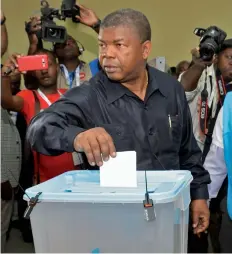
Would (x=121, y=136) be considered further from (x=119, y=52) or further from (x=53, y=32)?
(x=53, y=32)

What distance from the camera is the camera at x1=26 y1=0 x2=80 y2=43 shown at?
243cm

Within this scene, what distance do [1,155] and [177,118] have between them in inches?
45.7

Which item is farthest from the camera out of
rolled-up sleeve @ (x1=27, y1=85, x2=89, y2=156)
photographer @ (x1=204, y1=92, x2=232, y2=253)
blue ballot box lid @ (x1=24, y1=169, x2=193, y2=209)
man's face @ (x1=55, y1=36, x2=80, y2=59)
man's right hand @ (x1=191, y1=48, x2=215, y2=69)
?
man's face @ (x1=55, y1=36, x2=80, y2=59)

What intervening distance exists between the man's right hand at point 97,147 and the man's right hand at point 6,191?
1.34 meters

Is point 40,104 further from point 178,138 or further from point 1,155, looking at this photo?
point 178,138

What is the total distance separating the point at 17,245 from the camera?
2.51 m

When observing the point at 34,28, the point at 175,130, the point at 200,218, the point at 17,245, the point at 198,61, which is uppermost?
the point at 34,28

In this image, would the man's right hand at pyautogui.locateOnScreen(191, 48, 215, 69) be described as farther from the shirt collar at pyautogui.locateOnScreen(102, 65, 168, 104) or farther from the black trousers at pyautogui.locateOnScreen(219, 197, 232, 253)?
the shirt collar at pyautogui.locateOnScreen(102, 65, 168, 104)

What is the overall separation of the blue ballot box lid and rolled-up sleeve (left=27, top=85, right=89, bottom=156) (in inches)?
3.3

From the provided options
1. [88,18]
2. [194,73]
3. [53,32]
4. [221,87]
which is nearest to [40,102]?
Result: [53,32]

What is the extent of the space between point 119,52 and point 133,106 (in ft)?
0.53

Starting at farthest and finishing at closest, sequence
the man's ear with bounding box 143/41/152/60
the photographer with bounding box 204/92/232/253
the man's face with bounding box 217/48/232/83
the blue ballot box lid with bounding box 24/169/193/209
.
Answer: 1. the man's face with bounding box 217/48/232/83
2. the photographer with bounding box 204/92/232/253
3. the man's ear with bounding box 143/41/152/60
4. the blue ballot box lid with bounding box 24/169/193/209

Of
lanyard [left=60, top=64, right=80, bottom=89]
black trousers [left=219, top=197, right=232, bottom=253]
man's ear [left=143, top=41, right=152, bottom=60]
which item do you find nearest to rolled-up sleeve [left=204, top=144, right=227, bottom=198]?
black trousers [left=219, top=197, right=232, bottom=253]

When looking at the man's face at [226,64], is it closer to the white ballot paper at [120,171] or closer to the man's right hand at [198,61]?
the man's right hand at [198,61]
